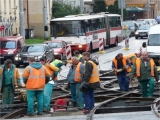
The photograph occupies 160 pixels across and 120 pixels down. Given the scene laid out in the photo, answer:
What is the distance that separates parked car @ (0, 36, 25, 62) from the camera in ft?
135

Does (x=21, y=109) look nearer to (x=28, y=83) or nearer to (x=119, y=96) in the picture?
(x=28, y=83)

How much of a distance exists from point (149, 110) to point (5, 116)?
3828mm

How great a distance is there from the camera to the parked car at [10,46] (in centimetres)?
4128

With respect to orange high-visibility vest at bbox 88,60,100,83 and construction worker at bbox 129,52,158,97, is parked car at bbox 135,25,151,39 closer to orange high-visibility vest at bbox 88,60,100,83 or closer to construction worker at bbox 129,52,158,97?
construction worker at bbox 129,52,158,97

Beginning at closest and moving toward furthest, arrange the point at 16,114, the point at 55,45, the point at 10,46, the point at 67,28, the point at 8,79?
the point at 16,114, the point at 8,79, the point at 10,46, the point at 55,45, the point at 67,28

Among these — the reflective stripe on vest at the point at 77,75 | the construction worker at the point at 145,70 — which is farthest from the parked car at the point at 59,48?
the reflective stripe on vest at the point at 77,75

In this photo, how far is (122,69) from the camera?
2223cm

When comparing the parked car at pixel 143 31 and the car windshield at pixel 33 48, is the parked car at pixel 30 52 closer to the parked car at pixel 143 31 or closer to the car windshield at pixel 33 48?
the car windshield at pixel 33 48

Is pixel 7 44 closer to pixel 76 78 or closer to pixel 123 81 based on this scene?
pixel 123 81

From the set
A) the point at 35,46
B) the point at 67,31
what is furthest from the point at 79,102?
the point at 67,31

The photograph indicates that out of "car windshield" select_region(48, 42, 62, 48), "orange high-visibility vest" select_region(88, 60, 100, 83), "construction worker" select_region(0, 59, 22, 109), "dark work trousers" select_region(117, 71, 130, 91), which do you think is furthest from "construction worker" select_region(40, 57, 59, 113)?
"car windshield" select_region(48, 42, 62, 48)

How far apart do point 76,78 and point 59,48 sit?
25737mm

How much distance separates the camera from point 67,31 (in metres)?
47.8

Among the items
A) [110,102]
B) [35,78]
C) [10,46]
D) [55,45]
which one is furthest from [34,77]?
[55,45]
